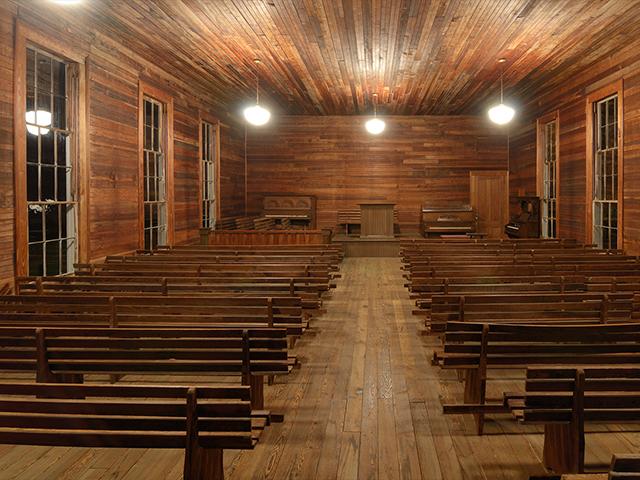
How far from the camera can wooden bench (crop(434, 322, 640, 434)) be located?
2979 millimetres

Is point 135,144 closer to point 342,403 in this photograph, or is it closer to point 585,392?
point 342,403

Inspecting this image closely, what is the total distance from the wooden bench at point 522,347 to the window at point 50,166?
4782 mm

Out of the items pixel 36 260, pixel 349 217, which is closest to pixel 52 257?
pixel 36 260

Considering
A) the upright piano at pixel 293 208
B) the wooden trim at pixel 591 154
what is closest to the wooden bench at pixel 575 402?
the wooden trim at pixel 591 154

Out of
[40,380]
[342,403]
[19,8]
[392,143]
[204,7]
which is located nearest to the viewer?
[40,380]

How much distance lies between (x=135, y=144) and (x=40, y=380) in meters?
6.30

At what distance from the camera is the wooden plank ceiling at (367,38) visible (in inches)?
252

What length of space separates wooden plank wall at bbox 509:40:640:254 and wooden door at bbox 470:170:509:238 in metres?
0.40

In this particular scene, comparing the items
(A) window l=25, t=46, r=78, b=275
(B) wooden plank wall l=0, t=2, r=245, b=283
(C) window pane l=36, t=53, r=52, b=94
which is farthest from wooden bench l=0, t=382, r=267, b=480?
(C) window pane l=36, t=53, r=52, b=94

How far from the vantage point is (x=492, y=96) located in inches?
485

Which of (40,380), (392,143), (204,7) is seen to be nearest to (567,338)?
(40,380)

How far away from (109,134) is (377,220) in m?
6.77

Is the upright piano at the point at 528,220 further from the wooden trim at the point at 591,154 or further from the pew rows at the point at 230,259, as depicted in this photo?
the pew rows at the point at 230,259

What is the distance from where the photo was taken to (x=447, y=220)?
46.9 ft
